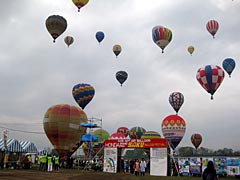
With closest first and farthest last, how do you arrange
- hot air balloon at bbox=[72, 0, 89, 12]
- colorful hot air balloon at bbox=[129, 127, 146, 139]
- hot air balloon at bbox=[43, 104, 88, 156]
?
hot air balloon at bbox=[72, 0, 89, 12]
hot air balloon at bbox=[43, 104, 88, 156]
colorful hot air balloon at bbox=[129, 127, 146, 139]

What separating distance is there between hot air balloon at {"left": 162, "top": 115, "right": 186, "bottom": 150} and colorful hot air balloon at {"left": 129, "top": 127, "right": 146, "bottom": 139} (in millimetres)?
12391

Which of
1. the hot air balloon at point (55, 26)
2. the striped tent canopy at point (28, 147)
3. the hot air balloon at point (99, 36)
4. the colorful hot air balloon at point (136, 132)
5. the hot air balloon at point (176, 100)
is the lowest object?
the striped tent canopy at point (28, 147)

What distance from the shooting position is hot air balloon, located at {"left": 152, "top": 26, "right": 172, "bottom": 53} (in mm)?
39562

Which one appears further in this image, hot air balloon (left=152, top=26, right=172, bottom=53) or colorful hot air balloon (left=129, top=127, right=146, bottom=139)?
colorful hot air balloon (left=129, top=127, right=146, bottom=139)

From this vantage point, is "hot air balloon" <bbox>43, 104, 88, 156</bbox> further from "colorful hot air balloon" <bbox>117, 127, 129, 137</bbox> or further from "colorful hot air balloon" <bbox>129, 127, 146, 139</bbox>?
"colorful hot air balloon" <bbox>117, 127, 129, 137</bbox>

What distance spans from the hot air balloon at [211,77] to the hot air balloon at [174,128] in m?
8.09

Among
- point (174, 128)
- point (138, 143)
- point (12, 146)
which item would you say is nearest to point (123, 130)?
point (174, 128)

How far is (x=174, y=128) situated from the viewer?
44062mm

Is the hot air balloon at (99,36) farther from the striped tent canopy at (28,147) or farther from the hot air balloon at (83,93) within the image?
the striped tent canopy at (28,147)

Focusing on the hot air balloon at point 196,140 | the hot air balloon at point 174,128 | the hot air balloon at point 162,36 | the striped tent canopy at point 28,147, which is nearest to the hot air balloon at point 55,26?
the hot air balloon at point 162,36

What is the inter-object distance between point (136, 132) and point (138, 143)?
29.6 metres

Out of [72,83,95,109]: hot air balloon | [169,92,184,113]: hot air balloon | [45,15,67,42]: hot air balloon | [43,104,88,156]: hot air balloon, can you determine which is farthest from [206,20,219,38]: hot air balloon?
[43,104,88,156]: hot air balloon

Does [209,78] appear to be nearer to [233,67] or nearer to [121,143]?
[233,67]

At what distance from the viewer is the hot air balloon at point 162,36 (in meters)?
39.6
